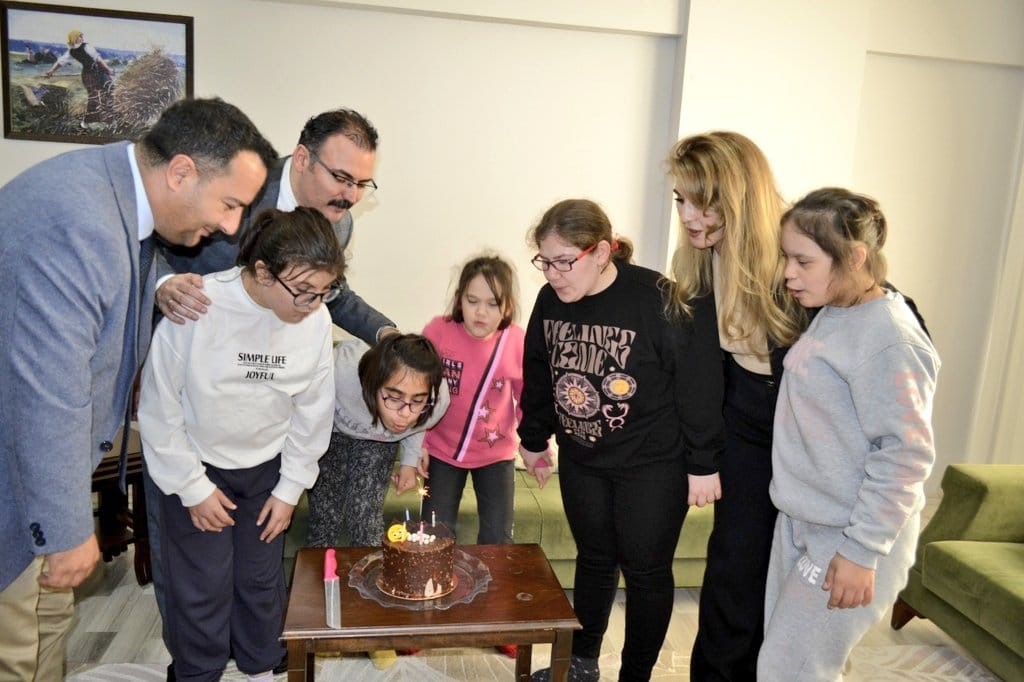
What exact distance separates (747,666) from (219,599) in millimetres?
1321

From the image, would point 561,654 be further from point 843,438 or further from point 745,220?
point 745,220

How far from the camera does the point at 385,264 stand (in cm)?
366

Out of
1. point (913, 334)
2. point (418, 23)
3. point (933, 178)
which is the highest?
point (418, 23)

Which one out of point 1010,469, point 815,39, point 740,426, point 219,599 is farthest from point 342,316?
point 815,39

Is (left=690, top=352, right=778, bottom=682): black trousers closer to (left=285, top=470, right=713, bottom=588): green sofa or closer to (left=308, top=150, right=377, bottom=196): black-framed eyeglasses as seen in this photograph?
(left=285, top=470, right=713, bottom=588): green sofa

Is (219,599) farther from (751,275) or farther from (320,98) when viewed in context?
(320,98)

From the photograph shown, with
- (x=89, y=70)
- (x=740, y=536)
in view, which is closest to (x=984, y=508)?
(x=740, y=536)

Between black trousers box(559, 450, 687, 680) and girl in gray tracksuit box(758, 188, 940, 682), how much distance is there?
33cm

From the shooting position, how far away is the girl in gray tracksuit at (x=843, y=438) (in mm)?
1534

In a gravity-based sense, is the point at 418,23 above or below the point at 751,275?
above

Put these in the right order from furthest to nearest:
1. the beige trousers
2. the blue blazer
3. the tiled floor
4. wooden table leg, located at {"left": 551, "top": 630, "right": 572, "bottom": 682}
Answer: the tiled floor → wooden table leg, located at {"left": 551, "top": 630, "right": 572, "bottom": 682} → the beige trousers → the blue blazer

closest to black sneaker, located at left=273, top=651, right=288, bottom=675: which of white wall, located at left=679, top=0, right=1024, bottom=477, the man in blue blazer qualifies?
the man in blue blazer

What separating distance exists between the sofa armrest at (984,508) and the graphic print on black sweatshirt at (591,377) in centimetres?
146

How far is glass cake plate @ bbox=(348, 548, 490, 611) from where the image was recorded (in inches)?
66.6
